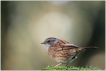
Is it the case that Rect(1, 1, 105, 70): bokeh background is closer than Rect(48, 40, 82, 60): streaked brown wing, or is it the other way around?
Rect(48, 40, 82, 60): streaked brown wing

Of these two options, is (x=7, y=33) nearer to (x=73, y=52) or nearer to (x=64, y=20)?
(x=64, y=20)

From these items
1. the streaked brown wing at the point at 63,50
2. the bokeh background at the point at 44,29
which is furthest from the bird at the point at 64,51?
the bokeh background at the point at 44,29

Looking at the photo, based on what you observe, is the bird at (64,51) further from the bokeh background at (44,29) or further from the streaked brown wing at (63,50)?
the bokeh background at (44,29)

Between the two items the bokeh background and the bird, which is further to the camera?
the bokeh background

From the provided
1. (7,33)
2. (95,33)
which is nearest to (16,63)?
(7,33)

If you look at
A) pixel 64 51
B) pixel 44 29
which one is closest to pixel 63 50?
pixel 64 51

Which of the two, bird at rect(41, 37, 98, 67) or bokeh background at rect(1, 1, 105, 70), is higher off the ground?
bird at rect(41, 37, 98, 67)

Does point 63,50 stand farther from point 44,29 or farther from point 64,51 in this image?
point 44,29

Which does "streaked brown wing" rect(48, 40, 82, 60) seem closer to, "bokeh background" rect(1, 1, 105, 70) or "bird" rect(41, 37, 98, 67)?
"bird" rect(41, 37, 98, 67)

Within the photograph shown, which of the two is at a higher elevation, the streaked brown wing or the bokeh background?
the streaked brown wing

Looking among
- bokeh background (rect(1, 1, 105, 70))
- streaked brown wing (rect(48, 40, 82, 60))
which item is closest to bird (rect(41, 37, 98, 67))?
streaked brown wing (rect(48, 40, 82, 60))
